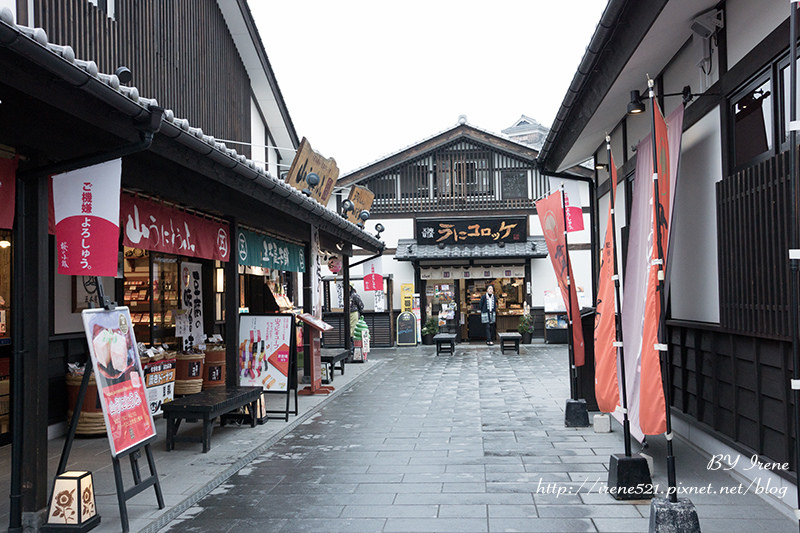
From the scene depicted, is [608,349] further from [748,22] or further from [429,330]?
[429,330]

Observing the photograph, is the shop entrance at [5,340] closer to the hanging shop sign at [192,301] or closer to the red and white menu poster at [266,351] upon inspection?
the red and white menu poster at [266,351]

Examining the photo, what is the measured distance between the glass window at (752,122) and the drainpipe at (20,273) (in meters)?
5.01

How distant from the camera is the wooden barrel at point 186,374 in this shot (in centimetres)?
1034

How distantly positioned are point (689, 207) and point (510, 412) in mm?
4213

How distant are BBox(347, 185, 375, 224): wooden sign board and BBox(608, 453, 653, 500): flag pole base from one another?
12.3 metres

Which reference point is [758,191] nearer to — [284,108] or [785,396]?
[785,396]

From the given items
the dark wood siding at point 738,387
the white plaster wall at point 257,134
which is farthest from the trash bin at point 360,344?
the dark wood siding at point 738,387

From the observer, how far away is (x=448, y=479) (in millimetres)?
6008

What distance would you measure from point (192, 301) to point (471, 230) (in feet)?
42.4

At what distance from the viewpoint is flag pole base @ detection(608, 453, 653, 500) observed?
516 centimetres

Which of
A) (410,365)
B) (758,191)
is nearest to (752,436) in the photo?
(758,191)

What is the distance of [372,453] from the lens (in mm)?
7152

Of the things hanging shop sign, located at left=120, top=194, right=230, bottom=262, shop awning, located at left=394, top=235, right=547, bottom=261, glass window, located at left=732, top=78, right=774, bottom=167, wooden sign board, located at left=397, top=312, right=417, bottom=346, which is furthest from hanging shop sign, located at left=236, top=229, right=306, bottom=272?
wooden sign board, located at left=397, top=312, right=417, bottom=346

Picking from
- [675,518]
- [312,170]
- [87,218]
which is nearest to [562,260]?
[675,518]
